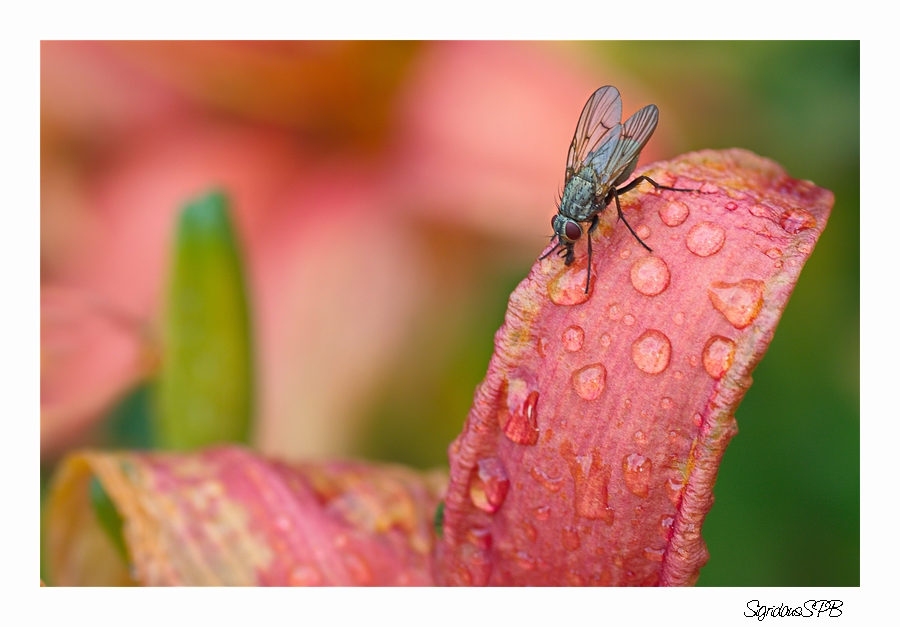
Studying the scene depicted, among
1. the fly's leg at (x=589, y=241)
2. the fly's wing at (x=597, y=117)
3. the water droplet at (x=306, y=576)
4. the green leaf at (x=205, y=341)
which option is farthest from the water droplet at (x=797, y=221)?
the green leaf at (x=205, y=341)

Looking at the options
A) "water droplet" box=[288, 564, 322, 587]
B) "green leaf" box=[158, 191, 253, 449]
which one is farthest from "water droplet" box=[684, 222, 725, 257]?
"green leaf" box=[158, 191, 253, 449]

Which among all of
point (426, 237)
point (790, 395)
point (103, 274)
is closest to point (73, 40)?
point (103, 274)

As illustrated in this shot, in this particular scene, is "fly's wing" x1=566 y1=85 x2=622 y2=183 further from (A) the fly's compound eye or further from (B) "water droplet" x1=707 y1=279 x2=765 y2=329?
(B) "water droplet" x1=707 y1=279 x2=765 y2=329

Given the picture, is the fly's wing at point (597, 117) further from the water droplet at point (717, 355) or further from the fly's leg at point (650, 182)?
the water droplet at point (717, 355)

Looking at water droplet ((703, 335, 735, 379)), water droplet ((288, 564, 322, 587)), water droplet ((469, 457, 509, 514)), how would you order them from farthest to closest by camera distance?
water droplet ((288, 564, 322, 587)) < water droplet ((469, 457, 509, 514)) < water droplet ((703, 335, 735, 379))

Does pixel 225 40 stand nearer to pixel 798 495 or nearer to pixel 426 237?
pixel 426 237

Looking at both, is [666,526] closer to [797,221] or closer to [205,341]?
[797,221]
